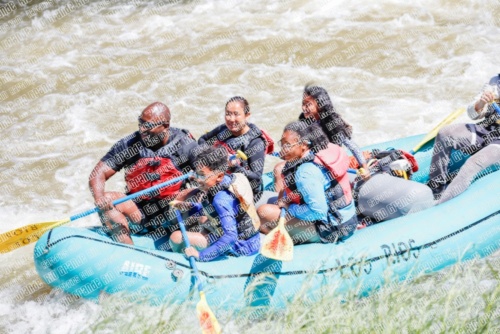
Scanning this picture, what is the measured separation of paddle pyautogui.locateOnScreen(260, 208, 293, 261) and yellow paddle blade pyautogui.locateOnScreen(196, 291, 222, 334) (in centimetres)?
39

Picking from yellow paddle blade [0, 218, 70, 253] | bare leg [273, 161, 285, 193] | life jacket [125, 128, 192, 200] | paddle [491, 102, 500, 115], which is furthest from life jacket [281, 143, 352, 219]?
yellow paddle blade [0, 218, 70, 253]

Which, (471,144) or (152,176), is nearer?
(152,176)

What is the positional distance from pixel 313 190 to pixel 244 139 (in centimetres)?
73

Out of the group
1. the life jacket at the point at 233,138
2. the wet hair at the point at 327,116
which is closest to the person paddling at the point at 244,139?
the life jacket at the point at 233,138

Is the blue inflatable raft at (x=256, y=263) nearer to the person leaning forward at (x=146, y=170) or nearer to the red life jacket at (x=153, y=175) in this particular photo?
the person leaning forward at (x=146, y=170)

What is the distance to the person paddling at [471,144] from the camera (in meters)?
4.31

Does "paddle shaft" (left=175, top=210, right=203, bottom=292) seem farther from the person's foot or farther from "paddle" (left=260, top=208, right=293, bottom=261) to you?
the person's foot

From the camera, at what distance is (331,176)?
3678 millimetres

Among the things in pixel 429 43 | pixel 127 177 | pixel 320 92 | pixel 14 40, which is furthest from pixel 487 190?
pixel 14 40

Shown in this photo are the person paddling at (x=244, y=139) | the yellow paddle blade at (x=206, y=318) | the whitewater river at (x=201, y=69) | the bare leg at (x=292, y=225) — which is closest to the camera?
the yellow paddle blade at (x=206, y=318)

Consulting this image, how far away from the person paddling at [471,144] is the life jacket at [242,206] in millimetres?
1358

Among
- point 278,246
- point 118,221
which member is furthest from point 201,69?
point 278,246

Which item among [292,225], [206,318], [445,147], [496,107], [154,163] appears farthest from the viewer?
[445,147]

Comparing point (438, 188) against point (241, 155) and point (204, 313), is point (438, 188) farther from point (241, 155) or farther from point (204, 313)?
point (204, 313)
